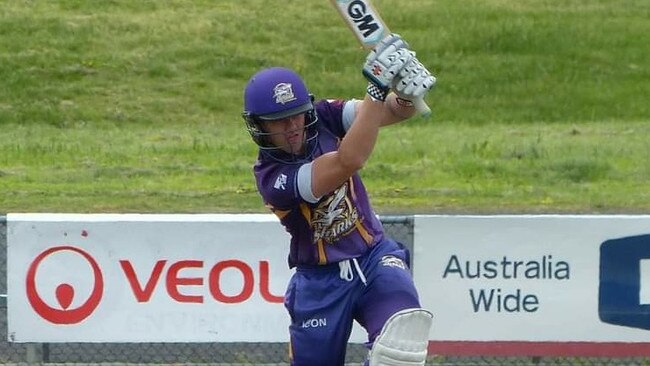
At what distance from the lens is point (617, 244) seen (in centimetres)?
830

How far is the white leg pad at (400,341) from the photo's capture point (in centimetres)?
591

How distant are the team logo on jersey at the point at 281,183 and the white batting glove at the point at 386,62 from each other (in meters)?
0.68

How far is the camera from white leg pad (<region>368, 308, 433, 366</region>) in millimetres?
5914

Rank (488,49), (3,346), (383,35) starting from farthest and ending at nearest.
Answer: (488,49) → (3,346) → (383,35)

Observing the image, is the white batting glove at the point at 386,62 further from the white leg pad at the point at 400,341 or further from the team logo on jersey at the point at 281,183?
the white leg pad at the point at 400,341

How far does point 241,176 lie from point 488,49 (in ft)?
38.1

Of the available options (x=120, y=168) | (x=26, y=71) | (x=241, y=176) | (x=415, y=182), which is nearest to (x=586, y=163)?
(x=415, y=182)

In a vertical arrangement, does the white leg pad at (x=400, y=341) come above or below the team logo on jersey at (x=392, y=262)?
below

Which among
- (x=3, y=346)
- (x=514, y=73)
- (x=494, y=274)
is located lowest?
(x=514, y=73)

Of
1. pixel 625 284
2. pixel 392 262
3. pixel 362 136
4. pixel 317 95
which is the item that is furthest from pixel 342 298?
pixel 317 95

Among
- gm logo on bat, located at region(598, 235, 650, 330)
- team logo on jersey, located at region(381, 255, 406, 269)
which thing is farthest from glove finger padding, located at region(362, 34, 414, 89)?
gm logo on bat, located at region(598, 235, 650, 330)

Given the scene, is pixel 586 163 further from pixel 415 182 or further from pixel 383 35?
pixel 383 35

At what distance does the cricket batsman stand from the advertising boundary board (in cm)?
193

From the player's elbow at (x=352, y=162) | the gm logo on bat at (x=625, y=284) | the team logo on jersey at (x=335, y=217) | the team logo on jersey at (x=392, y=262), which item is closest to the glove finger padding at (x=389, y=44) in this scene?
the player's elbow at (x=352, y=162)
